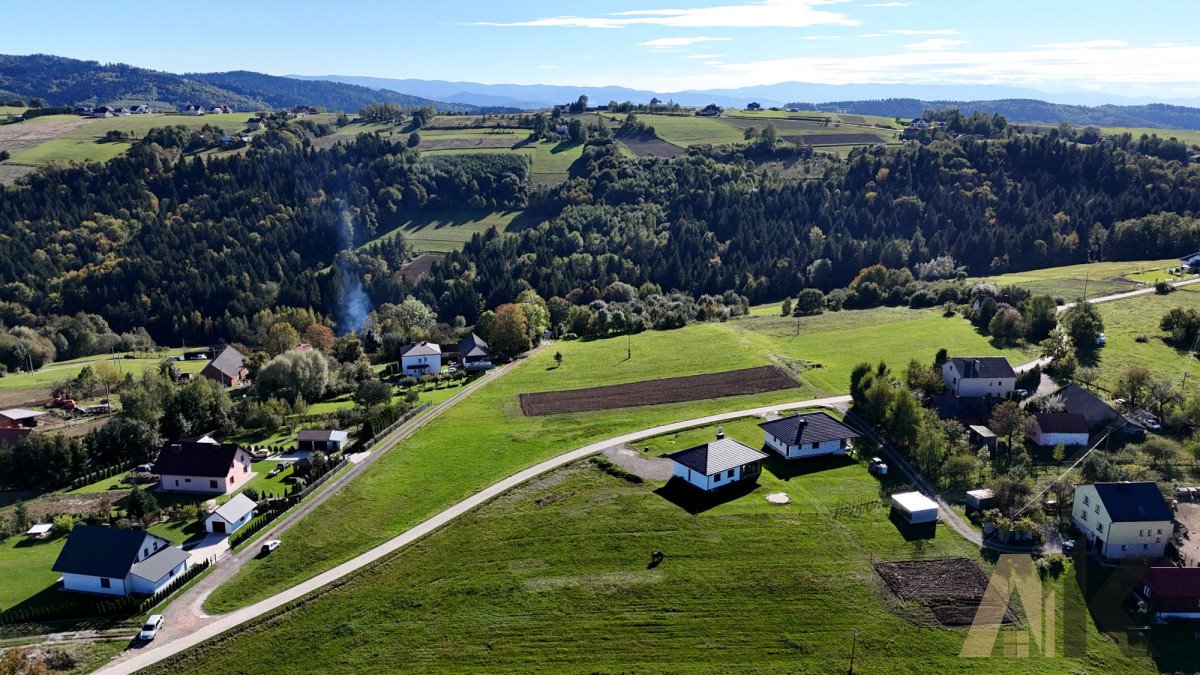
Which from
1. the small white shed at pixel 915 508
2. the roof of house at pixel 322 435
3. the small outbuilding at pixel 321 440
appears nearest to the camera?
the small white shed at pixel 915 508

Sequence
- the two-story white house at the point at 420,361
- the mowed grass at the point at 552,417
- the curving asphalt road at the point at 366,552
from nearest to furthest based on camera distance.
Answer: the curving asphalt road at the point at 366,552
the mowed grass at the point at 552,417
the two-story white house at the point at 420,361

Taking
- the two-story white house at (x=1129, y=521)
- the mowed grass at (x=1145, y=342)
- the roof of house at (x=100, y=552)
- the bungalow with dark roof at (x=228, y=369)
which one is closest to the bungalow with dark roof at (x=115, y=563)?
the roof of house at (x=100, y=552)

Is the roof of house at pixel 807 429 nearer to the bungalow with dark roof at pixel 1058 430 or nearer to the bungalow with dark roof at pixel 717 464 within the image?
the bungalow with dark roof at pixel 717 464

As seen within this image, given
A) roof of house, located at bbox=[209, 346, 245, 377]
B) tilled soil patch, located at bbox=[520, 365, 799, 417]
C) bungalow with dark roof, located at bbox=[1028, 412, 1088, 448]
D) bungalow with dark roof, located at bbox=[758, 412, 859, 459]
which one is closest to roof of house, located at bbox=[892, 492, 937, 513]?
bungalow with dark roof, located at bbox=[758, 412, 859, 459]

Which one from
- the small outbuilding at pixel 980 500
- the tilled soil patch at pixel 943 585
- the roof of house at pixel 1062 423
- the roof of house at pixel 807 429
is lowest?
the tilled soil patch at pixel 943 585

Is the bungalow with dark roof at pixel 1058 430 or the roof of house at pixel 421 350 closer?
the bungalow with dark roof at pixel 1058 430

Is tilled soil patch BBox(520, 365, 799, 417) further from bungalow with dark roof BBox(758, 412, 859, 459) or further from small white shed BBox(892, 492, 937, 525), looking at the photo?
small white shed BBox(892, 492, 937, 525)

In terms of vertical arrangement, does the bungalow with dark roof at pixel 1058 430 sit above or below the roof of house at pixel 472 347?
above
